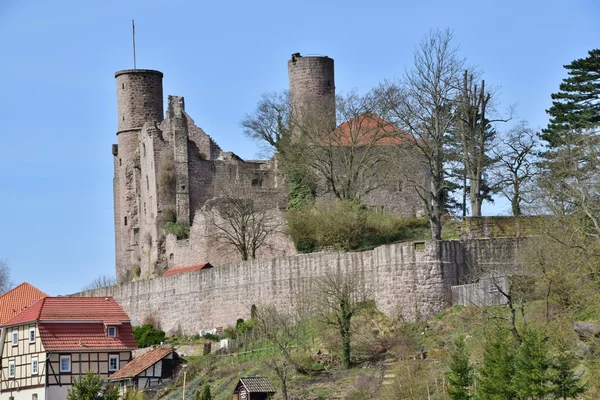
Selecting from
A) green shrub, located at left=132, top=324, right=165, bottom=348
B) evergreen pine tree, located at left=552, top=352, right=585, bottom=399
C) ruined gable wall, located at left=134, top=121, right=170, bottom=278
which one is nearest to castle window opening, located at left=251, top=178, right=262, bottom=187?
ruined gable wall, located at left=134, top=121, right=170, bottom=278

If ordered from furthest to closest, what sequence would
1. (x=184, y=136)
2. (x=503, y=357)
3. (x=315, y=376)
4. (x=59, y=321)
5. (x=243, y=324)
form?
(x=184, y=136) < (x=59, y=321) < (x=243, y=324) < (x=315, y=376) < (x=503, y=357)

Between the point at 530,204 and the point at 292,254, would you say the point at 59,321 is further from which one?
the point at 530,204

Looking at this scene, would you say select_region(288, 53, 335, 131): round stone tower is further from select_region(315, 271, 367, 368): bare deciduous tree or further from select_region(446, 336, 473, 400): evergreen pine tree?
select_region(446, 336, 473, 400): evergreen pine tree

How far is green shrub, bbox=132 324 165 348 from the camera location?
64.4 metres

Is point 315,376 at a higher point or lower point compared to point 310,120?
lower

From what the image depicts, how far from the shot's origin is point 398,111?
59656mm

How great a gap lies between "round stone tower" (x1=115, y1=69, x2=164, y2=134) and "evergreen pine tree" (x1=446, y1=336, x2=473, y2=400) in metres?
37.4

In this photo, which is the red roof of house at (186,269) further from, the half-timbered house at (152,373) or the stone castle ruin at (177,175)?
the half-timbered house at (152,373)

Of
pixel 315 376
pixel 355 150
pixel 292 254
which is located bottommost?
pixel 315 376

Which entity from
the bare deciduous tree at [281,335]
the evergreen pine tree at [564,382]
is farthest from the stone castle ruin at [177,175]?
the evergreen pine tree at [564,382]

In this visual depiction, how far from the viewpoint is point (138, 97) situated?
79.9m

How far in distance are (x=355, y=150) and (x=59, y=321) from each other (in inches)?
533

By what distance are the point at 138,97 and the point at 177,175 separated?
7.40m

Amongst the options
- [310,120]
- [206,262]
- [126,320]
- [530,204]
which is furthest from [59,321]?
[530,204]
